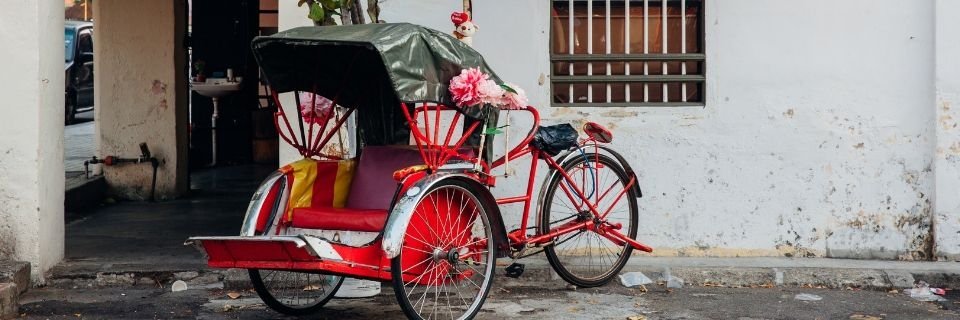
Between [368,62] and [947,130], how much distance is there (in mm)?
4029

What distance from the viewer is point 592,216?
23.9ft

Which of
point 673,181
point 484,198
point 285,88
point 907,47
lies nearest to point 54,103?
point 285,88

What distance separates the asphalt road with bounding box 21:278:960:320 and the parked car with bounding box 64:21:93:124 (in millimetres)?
14122

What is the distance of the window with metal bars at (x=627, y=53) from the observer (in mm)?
8297

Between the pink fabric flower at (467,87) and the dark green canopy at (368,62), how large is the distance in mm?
78

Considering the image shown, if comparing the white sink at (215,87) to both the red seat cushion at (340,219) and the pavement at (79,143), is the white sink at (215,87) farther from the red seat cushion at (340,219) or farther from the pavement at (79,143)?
the red seat cushion at (340,219)

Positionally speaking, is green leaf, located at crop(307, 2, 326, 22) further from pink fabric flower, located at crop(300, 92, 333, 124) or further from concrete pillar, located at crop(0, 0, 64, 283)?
concrete pillar, located at crop(0, 0, 64, 283)

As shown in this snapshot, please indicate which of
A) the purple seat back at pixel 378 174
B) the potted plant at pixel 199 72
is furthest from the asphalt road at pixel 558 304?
the potted plant at pixel 199 72

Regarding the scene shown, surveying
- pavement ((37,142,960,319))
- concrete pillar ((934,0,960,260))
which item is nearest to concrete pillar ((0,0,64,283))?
pavement ((37,142,960,319))

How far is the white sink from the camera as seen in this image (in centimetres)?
1379

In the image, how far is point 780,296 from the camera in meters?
7.29

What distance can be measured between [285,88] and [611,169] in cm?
219

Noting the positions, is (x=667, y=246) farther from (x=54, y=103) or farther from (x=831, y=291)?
(x=54, y=103)

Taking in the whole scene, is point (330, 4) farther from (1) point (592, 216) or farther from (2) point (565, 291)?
(2) point (565, 291)
